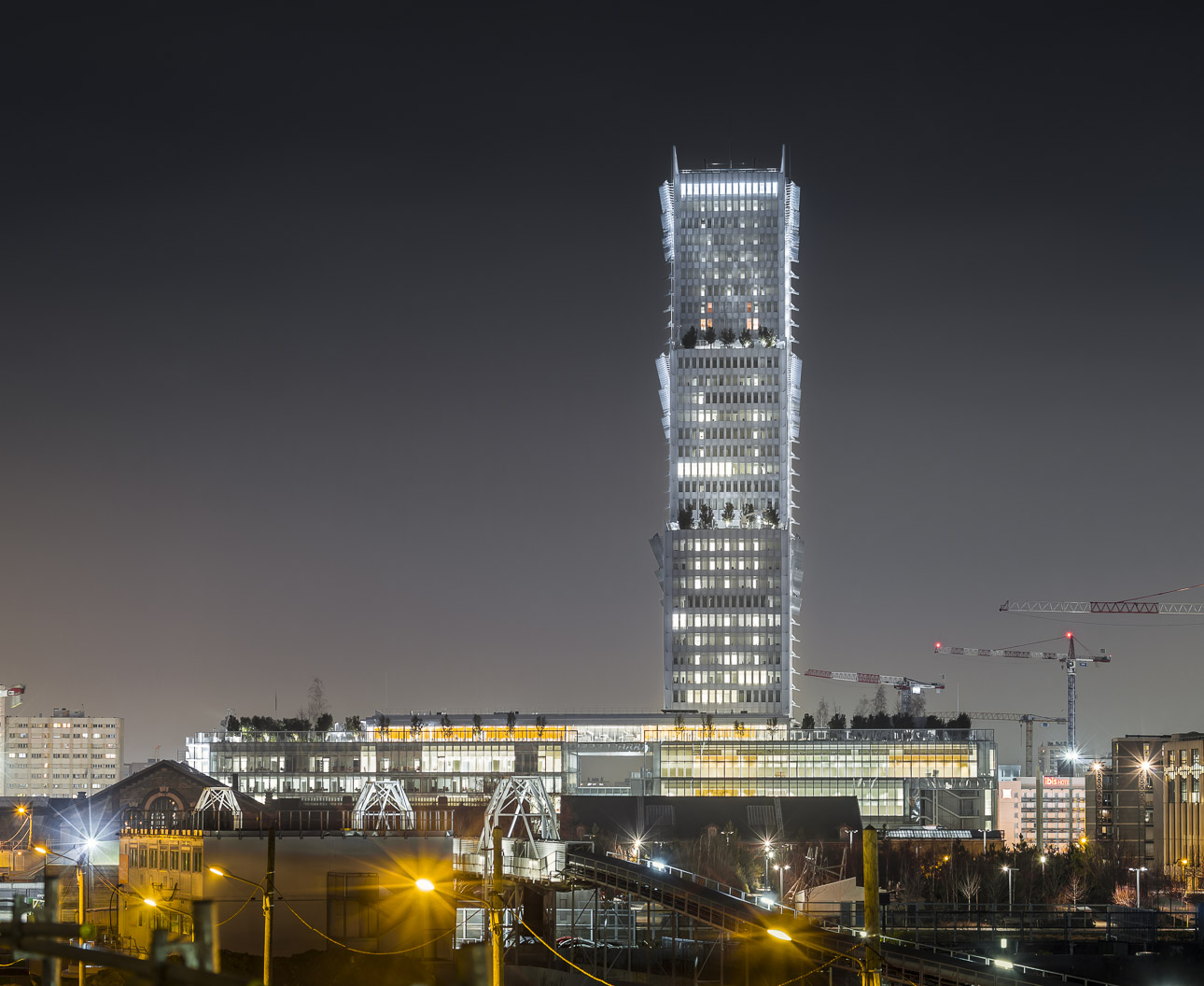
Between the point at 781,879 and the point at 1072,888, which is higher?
the point at 781,879

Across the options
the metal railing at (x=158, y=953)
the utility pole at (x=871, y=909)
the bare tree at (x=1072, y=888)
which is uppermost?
the metal railing at (x=158, y=953)

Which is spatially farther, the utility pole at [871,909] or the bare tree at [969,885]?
the bare tree at [969,885]

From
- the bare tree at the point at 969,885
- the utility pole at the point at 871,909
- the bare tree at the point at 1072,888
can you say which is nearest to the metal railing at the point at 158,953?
the utility pole at the point at 871,909

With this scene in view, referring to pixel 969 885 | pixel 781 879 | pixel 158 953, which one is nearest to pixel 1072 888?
pixel 969 885

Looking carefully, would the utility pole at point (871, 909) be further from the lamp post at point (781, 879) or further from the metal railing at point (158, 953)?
the lamp post at point (781, 879)

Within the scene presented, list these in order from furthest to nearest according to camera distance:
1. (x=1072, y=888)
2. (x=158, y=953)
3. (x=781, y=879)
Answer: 1. (x=1072, y=888)
2. (x=781, y=879)
3. (x=158, y=953)

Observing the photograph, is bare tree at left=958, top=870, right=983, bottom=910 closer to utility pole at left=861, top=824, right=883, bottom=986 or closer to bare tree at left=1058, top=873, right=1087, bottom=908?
bare tree at left=1058, top=873, right=1087, bottom=908

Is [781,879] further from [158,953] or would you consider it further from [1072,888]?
[158,953]

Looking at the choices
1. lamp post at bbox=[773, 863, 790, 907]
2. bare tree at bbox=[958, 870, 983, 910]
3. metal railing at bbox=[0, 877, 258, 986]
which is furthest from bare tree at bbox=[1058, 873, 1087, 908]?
metal railing at bbox=[0, 877, 258, 986]

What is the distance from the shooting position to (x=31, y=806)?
156 metres

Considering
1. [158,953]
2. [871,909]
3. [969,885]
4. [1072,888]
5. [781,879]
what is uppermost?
[158,953]

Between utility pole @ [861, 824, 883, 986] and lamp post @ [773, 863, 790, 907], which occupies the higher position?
utility pole @ [861, 824, 883, 986]

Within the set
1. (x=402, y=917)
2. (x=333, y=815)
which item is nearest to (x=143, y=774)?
(x=333, y=815)

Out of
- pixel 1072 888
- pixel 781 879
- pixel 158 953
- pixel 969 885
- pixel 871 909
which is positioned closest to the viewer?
pixel 158 953
